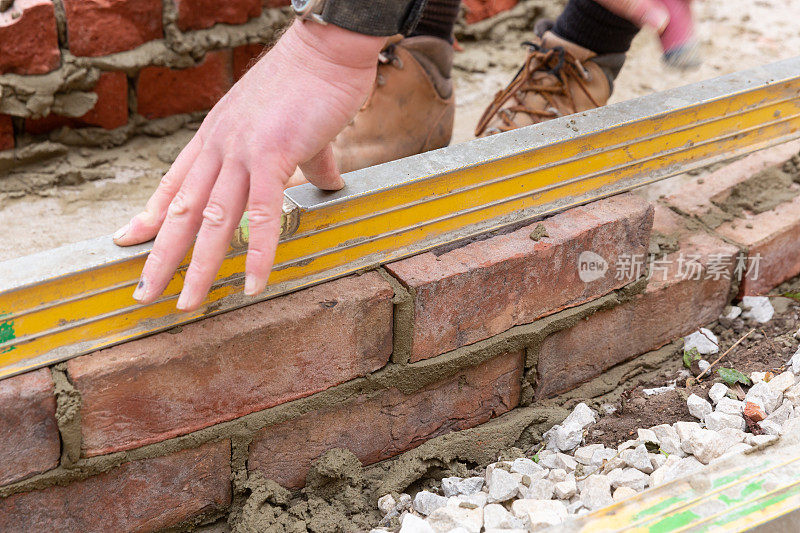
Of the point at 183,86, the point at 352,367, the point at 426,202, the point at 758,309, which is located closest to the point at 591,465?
the point at 352,367

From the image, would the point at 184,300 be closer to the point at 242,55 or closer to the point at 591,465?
the point at 591,465

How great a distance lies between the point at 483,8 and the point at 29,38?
1.72 meters

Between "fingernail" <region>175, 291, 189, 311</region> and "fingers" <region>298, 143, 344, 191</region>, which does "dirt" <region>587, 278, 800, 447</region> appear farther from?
"fingernail" <region>175, 291, 189, 311</region>

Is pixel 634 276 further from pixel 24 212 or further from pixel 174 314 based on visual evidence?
pixel 24 212

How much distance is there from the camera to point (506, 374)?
1.89 m

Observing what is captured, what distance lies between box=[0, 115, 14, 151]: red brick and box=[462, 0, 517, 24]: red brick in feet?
5.55

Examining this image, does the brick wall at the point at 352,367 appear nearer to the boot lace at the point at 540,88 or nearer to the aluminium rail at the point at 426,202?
the aluminium rail at the point at 426,202

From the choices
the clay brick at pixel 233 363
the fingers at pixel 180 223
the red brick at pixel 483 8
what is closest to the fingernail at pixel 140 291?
the fingers at pixel 180 223

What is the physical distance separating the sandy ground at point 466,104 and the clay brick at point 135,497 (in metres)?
0.84

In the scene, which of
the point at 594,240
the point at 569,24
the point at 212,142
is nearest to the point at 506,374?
the point at 594,240

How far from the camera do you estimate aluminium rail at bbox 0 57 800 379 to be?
1364mm

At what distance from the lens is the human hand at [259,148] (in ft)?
4.23

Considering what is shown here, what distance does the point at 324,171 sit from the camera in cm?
153

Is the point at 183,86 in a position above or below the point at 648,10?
below
